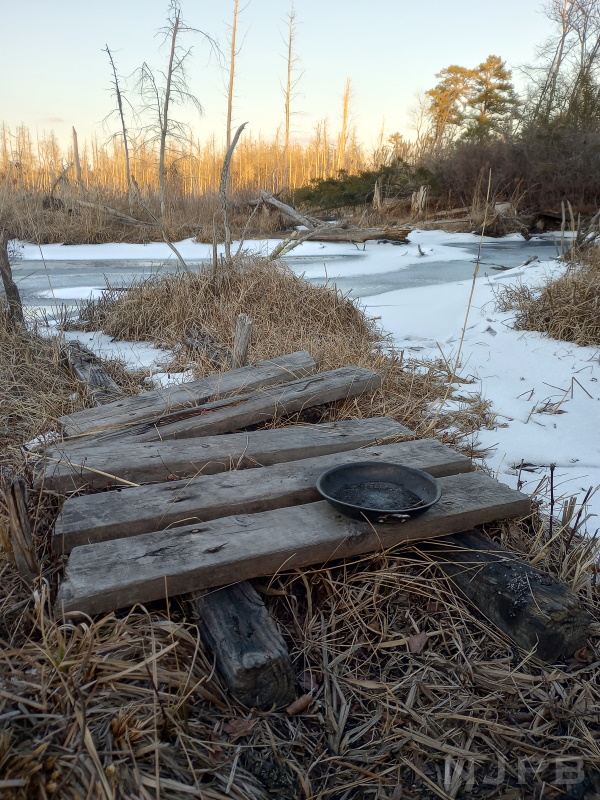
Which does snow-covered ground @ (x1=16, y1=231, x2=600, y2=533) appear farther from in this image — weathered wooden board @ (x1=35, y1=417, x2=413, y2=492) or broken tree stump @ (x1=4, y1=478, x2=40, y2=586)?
broken tree stump @ (x1=4, y1=478, x2=40, y2=586)

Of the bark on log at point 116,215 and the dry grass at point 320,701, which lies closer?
the dry grass at point 320,701

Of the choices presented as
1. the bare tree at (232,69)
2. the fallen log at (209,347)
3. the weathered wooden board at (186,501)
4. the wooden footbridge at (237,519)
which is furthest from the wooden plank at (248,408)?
the bare tree at (232,69)

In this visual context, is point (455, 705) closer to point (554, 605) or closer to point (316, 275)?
point (554, 605)

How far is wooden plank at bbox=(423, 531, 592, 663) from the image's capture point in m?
1.63

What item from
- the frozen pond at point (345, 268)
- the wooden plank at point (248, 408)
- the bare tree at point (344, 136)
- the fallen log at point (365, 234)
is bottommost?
the wooden plank at point (248, 408)

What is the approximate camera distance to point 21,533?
5.43 ft

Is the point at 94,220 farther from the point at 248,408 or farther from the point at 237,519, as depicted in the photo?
the point at 237,519

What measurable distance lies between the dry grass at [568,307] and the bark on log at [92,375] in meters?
3.53

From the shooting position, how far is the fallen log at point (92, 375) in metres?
3.41

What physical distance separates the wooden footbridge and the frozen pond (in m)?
3.74

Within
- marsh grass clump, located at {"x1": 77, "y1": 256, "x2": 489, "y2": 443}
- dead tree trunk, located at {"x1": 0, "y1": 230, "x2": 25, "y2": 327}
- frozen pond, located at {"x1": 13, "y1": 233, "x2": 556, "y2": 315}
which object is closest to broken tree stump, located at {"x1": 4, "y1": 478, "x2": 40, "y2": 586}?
marsh grass clump, located at {"x1": 77, "y1": 256, "x2": 489, "y2": 443}

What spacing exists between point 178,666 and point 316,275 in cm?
754

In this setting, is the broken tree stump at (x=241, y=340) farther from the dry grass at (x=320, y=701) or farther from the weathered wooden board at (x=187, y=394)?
the dry grass at (x=320, y=701)

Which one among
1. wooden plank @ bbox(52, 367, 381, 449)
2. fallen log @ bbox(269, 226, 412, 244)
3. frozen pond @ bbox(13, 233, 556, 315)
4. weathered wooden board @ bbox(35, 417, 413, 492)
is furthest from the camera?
fallen log @ bbox(269, 226, 412, 244)
